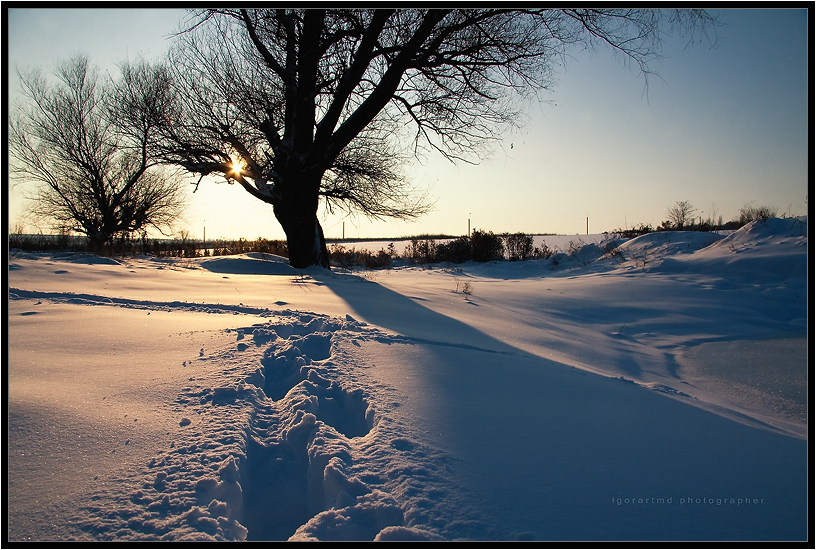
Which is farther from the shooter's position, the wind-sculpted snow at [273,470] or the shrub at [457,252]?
the shrub at [457,252]

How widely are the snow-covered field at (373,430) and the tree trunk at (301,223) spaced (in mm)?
5033

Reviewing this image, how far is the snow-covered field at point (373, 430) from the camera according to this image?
109cm

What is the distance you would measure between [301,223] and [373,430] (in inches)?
289

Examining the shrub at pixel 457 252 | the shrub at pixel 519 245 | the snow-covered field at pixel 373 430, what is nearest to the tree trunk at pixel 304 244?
the snow-covered field at pixel 373 430

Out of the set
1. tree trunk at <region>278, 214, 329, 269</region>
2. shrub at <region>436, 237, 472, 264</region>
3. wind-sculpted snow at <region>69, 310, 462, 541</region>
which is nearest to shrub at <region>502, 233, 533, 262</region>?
shrub at <region>436, 237, 472, 264</region>

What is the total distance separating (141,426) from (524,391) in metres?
1.52

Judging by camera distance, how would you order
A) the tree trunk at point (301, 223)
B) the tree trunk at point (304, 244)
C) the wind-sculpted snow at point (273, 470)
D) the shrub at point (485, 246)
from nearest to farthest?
1. the wind-sculpted snow at point (273, 470)
2. the tree trunk at point (301, 223)
3. the tree trunk at point (304, 244)
4. the shrub at point (485, 246)

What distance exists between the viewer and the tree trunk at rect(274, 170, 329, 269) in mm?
8281

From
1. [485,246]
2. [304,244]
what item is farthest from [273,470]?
[485,246]

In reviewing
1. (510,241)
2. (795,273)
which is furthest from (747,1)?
(510,241)

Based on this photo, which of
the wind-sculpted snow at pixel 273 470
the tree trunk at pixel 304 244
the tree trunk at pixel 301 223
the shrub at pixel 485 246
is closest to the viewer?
the wind-sculpted snow at pixel 273 470

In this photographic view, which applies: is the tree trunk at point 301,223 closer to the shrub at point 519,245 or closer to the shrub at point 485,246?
the shrub at point 485,246

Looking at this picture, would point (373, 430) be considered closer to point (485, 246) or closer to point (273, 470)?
point (273, 470)

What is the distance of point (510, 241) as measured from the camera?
42.9 feet
